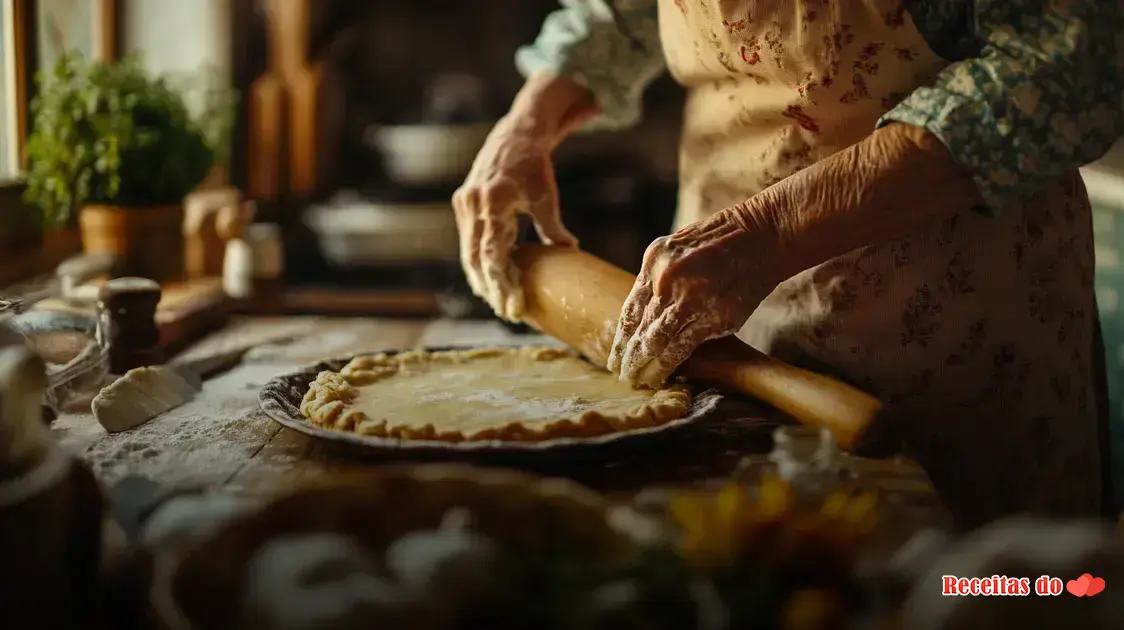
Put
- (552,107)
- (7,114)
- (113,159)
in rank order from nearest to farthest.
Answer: (552,107)
(113,159)
(7,114)

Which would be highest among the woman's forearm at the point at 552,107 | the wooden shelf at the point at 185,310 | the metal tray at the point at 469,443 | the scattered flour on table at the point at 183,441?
the woman's forearm at the point at 552,107

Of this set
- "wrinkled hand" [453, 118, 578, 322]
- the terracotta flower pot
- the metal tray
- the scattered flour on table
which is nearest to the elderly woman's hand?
the metal tray

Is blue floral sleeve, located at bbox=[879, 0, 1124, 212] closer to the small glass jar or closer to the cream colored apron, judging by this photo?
the cream colored apron

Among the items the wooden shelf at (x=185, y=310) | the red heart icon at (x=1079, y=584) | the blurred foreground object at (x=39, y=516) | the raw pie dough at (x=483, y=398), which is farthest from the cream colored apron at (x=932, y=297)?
the wooden shelf at (x=185, y=310)

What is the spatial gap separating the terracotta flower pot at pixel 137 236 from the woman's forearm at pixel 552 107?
0.74 metres

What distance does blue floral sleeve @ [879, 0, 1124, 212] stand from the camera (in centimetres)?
96

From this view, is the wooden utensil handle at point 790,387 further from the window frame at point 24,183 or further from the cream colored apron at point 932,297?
the window frame at point 24,183

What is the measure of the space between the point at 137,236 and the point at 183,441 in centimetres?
87

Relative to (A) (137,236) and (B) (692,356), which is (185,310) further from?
(B) (692,356)

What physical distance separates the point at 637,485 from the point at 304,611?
42 centimetres

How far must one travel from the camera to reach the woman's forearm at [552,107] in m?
1.50

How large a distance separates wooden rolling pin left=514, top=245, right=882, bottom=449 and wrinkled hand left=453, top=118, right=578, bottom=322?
0.10ft

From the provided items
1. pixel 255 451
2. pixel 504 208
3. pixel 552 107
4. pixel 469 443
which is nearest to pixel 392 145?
pixel 552 107

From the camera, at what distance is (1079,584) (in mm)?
638
